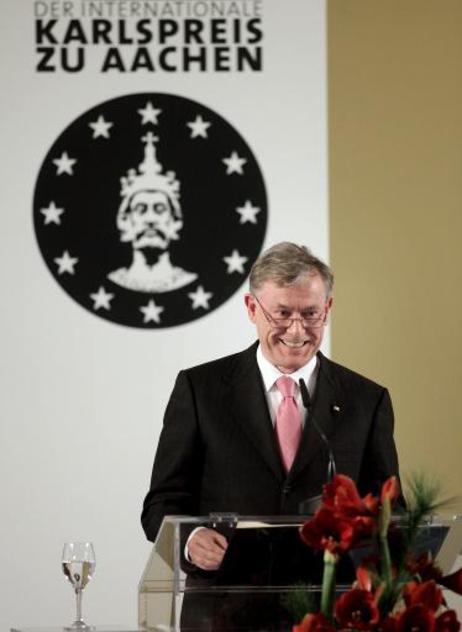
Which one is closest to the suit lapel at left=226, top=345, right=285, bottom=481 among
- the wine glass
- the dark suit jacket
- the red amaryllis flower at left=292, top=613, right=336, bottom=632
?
the dark suit jacket

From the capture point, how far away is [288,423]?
130 inches

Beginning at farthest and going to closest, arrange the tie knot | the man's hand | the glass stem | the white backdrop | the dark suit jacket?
1. the white backdrop
2. the tie knot
3. the dark suit jacket
4. the glass stem
5. the man's hand

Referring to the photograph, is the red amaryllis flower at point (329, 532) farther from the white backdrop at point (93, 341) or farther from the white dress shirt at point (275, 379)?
the white backdrop at point (93, 341)

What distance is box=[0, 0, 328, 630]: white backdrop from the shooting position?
5.18 meters

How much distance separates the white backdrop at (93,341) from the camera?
5.18 m

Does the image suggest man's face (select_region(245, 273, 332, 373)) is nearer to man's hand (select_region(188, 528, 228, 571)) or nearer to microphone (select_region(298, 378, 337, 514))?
microphone (select_region(298, 378, 337, 514))

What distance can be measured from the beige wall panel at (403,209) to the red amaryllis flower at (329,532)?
143 inches

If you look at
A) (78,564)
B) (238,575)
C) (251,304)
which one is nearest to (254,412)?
(251,304)

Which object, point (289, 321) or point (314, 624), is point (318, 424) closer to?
point (289, 321)

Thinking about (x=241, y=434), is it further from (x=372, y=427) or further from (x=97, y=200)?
(x=97, y=200)

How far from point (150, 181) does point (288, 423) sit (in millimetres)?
2219

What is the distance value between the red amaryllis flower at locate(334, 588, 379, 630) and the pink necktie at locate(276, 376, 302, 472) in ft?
5.43

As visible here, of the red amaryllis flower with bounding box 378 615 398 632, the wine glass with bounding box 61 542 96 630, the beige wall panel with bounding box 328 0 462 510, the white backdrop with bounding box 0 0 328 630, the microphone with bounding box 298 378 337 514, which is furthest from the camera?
the beige wall panel with bounding box 328 0 462 510

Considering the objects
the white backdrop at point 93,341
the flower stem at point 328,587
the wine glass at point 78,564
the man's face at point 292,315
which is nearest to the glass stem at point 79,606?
the wine glass at point 78,564
